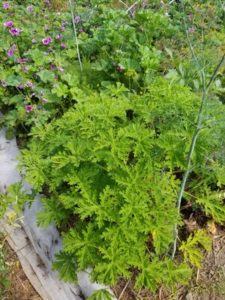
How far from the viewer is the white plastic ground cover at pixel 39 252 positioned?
2.32 metres

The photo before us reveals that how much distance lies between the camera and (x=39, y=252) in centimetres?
261

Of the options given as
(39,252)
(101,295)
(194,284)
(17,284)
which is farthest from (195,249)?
(17,284)

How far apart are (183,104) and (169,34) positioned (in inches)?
58.8

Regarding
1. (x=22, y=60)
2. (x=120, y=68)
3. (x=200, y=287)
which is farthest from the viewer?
(x=22, y=60)

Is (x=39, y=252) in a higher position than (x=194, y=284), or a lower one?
lower

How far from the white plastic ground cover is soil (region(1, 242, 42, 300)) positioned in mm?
30

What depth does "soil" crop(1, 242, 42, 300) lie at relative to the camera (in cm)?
245

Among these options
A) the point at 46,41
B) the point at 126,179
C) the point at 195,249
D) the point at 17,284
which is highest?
the point at 46,41

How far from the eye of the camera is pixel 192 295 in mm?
2242

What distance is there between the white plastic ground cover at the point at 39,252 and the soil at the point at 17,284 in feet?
0.10

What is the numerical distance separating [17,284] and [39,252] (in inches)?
9.7

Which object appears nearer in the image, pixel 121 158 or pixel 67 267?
pixel 121 158

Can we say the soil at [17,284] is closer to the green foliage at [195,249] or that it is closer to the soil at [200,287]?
the soil at [200,287]

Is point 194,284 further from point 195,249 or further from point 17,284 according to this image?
point 17,284
